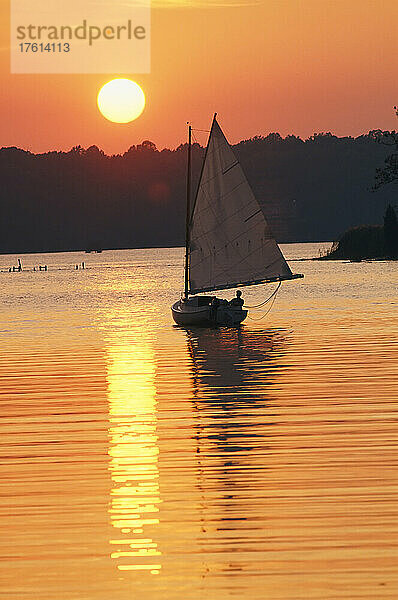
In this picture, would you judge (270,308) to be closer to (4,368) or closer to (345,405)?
(4,368)

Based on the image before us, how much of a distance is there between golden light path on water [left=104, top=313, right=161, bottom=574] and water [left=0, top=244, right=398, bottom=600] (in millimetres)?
38

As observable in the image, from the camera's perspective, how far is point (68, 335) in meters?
62.2

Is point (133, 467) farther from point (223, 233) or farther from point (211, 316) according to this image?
point (223, 233)

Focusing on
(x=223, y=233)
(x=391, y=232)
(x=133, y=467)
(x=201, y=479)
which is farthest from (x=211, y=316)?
(x=391, y=232)

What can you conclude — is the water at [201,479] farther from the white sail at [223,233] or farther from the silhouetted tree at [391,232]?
the silhouetted tree at [391,232]

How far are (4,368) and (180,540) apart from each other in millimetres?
27237

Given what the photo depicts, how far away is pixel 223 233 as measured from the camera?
64.6 metres

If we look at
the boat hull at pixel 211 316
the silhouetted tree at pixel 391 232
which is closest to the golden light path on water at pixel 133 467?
the boat hull at pixel 211 316

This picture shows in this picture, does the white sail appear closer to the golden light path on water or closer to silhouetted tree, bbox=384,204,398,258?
the golden light path on water

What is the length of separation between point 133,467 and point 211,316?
140 ft

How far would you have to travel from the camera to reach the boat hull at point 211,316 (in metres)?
62.2

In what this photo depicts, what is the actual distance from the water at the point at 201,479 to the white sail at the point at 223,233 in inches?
897

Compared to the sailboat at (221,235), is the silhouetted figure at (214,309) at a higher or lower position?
lower

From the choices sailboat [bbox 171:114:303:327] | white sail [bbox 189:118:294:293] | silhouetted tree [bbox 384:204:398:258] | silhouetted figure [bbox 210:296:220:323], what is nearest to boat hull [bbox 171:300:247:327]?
silhouetted figure [bbox 210:296:220:323]
